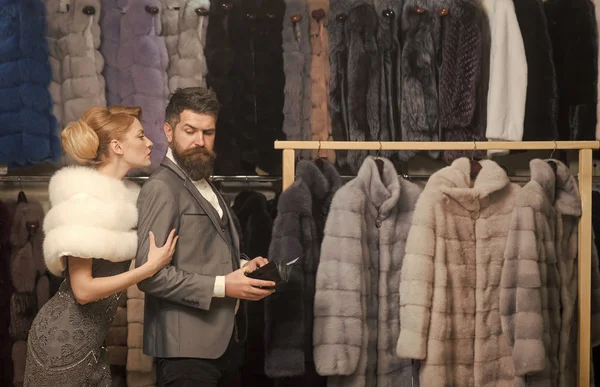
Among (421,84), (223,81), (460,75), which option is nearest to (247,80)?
(223,81)

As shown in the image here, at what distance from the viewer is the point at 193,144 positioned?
2473 millimetres

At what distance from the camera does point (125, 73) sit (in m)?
3.68

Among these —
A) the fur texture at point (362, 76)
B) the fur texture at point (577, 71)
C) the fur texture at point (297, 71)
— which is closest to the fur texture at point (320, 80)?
the fur texture at point (297, 71)

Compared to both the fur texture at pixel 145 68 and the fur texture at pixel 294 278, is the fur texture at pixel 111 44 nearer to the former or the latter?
the fur texture at pixel 145 68

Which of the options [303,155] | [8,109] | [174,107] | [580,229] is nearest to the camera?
[174,107]

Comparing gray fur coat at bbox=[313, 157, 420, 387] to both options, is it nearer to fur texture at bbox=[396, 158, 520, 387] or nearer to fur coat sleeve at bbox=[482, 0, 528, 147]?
fur texture at bbox=[396, 158, 520, 387]

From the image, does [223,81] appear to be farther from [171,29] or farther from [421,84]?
[421,84]

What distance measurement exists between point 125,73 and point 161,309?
1.74m

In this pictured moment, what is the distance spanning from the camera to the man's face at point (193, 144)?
2469 millimetres

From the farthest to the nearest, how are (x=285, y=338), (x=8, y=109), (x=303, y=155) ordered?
(x=303, y=155) → (x=8, y=109) → (x=285, y=338)

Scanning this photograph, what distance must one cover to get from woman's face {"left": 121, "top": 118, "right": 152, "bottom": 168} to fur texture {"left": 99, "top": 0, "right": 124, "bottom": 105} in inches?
51.0

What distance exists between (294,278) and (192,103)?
3.01ft

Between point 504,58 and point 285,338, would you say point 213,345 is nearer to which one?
point 285,338

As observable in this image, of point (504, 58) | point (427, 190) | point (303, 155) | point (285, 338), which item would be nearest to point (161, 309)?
point (285, 338)
